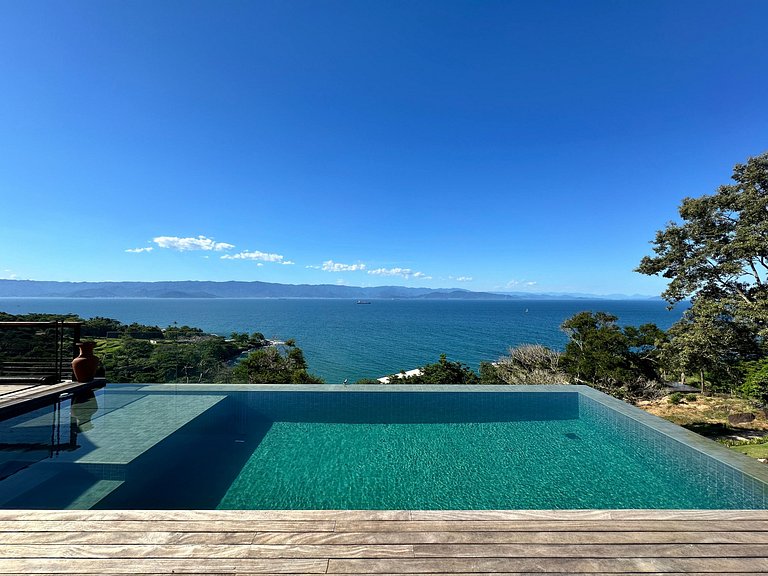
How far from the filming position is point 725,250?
7754 mm

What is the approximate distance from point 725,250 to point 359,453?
30.7ft

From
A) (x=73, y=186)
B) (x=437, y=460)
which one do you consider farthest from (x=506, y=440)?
(x=73, y=186)

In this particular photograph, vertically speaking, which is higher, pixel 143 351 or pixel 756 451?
pixel 143 351

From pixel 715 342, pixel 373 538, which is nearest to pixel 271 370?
pixel 373 538

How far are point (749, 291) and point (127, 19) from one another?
14566 millimetres

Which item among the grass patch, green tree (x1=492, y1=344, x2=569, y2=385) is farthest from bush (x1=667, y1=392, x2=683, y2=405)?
the grass patch

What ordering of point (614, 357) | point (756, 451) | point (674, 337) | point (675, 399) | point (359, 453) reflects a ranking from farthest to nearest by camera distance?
point (675, 399) → point (614, 357) → point (674, 337) → point (756, 451) → point (359, 453)

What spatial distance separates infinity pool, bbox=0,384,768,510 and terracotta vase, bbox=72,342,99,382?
311mm

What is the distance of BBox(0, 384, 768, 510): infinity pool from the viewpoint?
286cm

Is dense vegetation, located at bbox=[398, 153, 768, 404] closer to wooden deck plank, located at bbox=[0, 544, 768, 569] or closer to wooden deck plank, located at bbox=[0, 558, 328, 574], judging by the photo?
wooden deck plank, located at bbox=[0, 544, 768, 569]

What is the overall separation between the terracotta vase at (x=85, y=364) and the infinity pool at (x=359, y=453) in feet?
1.02

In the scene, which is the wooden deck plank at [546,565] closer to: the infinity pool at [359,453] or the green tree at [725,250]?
the infinity pool at [359,453]

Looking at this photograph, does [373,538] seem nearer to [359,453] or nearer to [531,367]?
[359,453]

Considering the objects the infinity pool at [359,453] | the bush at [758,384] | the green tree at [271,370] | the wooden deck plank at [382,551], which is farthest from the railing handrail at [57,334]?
the bush at [758,384]
